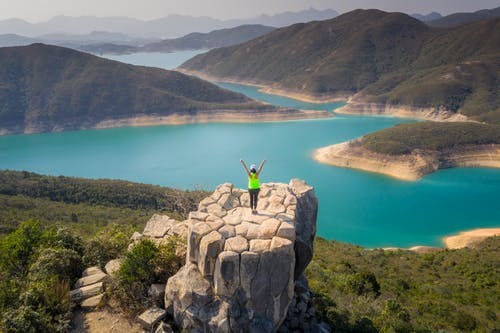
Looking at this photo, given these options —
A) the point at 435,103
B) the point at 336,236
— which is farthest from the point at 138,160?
the point at 435,103

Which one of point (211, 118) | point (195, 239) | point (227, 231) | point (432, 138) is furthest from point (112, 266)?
point (211, 118)

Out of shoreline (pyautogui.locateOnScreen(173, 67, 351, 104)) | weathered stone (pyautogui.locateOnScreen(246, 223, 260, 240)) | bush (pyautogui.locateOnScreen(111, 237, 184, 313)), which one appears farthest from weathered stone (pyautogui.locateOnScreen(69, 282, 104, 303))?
shoreline (pyautogui.locateOnScreen(173, 67, 351, 104))

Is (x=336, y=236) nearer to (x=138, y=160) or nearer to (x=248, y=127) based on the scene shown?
(x=138, y=160)

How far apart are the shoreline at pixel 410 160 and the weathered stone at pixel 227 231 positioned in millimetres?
47882

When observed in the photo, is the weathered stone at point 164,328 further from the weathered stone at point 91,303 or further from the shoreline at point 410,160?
the shoreline at point 410,160

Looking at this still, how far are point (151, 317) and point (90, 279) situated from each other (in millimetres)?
2681

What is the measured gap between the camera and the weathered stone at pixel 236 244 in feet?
30.0

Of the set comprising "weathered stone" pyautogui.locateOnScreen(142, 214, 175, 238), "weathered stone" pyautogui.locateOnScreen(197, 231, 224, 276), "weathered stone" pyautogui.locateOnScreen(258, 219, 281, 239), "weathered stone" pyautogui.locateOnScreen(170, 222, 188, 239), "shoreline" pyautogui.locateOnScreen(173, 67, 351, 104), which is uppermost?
"shoreline" pyautogui.locateOnScreen(173, 67, 351, 104)

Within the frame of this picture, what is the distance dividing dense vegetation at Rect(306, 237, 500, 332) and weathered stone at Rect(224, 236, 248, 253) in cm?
472

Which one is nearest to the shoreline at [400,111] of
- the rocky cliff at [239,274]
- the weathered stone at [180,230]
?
the weathered stone at [180,230]

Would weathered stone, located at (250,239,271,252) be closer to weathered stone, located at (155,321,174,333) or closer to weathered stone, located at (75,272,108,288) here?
weathered stone, located at (155,321,174,333)

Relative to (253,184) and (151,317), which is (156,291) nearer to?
(151,317)

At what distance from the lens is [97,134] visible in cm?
8312

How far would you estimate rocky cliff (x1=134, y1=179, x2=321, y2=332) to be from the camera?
8992 millimetres
